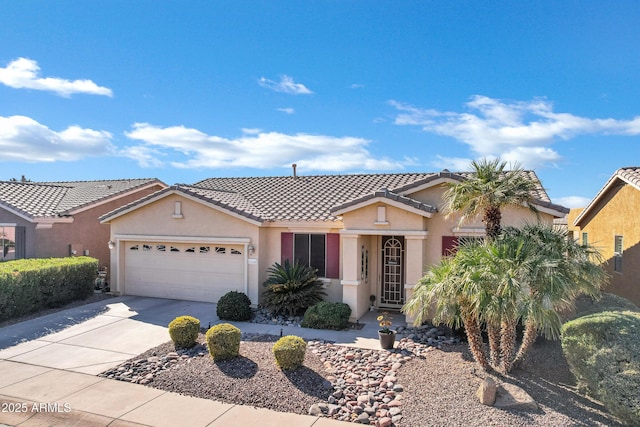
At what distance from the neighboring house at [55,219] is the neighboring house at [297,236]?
3006mm

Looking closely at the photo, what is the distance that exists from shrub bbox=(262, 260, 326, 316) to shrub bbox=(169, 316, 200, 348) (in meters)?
3.93

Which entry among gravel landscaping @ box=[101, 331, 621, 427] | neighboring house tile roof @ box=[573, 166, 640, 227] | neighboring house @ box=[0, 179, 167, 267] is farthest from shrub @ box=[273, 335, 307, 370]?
neighboring house @ box=[0, 179, 167, 267]

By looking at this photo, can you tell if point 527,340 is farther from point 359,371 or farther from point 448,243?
point 448,243

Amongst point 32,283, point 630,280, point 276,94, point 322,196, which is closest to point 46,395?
point 32,283

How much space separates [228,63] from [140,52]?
319cm

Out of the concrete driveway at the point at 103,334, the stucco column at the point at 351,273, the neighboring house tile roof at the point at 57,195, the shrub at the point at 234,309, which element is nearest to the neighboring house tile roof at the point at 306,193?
the stucco column at the point at 351,273

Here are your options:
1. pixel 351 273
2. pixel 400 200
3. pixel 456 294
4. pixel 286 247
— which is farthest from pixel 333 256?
pixel 456 294

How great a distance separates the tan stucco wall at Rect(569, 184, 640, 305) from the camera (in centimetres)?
1487

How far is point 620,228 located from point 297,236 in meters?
12.6

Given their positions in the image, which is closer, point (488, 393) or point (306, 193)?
point (488, 393)

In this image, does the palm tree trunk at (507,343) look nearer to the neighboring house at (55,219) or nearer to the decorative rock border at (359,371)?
the decorative rock border at (359,371)

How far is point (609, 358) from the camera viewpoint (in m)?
7.19

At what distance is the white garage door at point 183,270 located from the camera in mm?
15945

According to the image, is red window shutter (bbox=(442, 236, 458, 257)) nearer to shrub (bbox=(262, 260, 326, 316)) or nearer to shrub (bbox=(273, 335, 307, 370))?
shrub (bbox=(262, 260, 326, 316))
